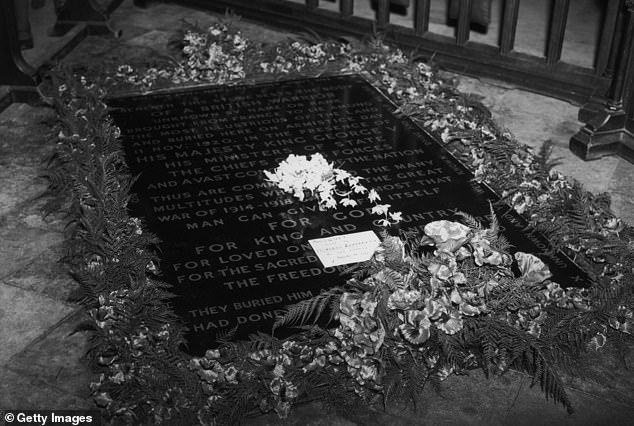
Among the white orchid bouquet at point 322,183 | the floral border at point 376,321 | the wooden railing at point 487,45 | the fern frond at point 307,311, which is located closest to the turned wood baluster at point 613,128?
the wooden railing at point 487,45

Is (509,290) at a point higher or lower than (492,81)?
higher

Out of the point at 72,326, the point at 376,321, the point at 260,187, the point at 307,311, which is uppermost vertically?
the point at 376,321

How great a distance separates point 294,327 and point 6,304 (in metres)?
1.36

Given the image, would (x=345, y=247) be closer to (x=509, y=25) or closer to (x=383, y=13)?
(x=509, y=25)

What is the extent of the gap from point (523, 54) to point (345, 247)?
2.99 meters

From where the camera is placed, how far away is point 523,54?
21.6 ft

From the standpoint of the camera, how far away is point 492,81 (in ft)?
21.7

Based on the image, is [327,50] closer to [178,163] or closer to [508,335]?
[178,163]

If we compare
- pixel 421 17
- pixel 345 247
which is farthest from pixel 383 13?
pixel 345 247

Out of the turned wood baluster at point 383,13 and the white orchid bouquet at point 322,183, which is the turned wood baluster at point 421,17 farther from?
the white orchid bouquet at point 322,183

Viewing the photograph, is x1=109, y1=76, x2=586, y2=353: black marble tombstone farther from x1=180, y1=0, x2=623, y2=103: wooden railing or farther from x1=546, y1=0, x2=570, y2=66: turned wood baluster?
x1=546, y1=0, x2=570, y2=66: turned wood baluster

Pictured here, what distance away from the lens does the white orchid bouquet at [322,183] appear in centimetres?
457

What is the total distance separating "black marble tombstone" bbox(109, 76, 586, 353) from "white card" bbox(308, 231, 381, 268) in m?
0.05

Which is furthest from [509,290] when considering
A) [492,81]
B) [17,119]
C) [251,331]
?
[17,119]
